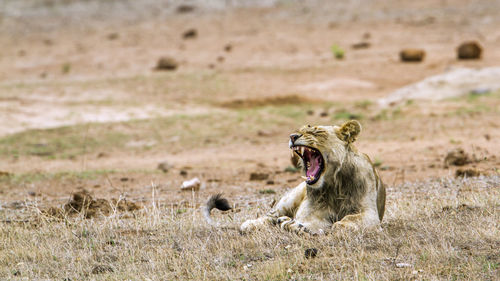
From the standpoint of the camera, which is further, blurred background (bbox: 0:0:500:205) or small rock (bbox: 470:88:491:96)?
small rock (bbox: 470:88:491:96)

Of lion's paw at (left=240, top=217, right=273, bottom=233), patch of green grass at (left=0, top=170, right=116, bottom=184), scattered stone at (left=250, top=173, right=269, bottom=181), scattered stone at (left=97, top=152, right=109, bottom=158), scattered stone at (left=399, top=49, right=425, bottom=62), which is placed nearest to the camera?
lion's paw at (left=240, top=217, right=273, bottom=233)

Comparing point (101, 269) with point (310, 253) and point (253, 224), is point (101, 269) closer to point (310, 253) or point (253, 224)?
point (253, 224)

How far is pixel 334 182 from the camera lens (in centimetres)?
623

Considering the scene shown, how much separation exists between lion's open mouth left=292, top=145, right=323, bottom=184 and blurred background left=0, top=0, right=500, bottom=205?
243cm

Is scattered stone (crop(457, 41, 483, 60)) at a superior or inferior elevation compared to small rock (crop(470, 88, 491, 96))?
superior

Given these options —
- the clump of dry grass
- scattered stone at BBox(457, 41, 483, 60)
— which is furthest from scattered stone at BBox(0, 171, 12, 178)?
scattered stone at BBox(457, 41, 483, 60)

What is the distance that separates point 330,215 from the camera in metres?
6.42

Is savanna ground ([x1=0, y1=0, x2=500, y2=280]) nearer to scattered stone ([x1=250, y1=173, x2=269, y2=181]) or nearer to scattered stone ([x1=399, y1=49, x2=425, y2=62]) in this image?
scattered stone ([x1=250, y1=173, x2=269, y2=181])

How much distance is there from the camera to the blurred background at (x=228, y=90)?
540 inches

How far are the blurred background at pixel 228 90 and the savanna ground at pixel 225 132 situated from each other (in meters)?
0.10

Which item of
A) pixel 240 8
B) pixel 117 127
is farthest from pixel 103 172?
pixel 240 8

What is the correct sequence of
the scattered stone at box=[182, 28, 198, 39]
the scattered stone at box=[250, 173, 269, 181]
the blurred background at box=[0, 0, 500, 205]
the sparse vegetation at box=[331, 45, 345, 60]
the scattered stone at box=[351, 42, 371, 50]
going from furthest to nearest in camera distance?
1. the scattered stone at box=[182, 28, 198, 39]
2. the scattered stone at box=[351, 42, 371, 50]
3. the sparse vegetation at box=[331, 45, 345, 60]
4. the blurred background at box=[0, 0, 500, 205]
5. the scattered stone at box=[250, 173, 269, 181]

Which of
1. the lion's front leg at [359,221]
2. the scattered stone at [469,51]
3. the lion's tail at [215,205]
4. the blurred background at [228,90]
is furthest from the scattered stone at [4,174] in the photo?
the scattered stone at [469,51]

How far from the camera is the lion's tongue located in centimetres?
621
